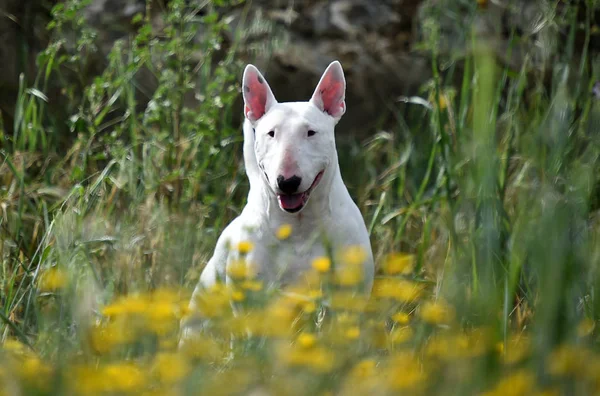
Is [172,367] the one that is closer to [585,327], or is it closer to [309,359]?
[309,359]

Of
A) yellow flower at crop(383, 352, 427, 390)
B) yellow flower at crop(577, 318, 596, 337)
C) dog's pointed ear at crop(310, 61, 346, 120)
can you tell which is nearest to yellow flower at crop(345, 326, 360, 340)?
yellow flower at crop(383, 352, 427, 390)

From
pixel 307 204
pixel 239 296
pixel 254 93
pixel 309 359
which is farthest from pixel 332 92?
pixel 309 359

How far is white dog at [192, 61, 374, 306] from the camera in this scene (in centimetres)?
373

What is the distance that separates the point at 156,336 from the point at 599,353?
1.15m

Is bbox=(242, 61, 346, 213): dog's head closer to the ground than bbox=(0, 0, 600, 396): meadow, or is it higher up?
higher up

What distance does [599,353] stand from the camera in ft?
7.77

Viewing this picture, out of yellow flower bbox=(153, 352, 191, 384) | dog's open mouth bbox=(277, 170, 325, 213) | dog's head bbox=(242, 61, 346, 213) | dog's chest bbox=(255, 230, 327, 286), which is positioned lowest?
dog's chest bbox=(255, 230, 327, 286)

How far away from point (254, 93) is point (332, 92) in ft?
1.12

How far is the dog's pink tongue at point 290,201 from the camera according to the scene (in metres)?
3.73

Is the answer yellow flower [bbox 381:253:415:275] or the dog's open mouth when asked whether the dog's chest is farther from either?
yellow flower [bbox 381:253:415:275]

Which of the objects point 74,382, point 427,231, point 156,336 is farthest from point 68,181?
point 74,382

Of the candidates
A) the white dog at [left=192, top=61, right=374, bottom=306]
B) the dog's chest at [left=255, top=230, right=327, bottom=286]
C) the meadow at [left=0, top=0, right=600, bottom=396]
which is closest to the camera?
the meadow at [left=0, top=0, right=600, bottom=396]

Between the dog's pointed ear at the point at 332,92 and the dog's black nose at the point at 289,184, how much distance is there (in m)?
0.50

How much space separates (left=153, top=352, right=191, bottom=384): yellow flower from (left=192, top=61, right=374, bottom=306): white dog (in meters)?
1.50
